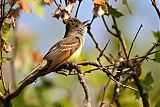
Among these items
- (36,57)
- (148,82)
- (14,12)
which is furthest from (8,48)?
(36,57)

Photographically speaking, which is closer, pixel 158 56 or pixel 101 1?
pixel 101 1

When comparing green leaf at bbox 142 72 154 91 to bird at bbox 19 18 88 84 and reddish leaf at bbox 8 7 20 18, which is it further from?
reddish leaf at bbox 8 7 20 18

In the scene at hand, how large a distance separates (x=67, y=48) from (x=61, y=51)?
195 millimetres

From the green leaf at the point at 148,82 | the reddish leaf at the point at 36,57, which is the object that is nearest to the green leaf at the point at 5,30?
the green leaf at the point at 148,82

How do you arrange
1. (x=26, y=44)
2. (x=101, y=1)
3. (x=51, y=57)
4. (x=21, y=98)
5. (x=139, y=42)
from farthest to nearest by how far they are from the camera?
(x=139, y=42)
(x=26, y=44)
(x=21, y=98)
(x=51, y=57)
(x=101, y=1)

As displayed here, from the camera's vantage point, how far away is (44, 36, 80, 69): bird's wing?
518cm

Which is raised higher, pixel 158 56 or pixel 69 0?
pixel 69 0

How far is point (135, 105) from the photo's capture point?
6.23 m

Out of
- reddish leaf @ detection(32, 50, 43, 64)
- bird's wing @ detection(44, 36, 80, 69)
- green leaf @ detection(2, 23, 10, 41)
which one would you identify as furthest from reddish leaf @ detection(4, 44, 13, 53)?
reddish leaf @ detection(32, 50, 43, 64)

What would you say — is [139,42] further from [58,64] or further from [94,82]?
[58,64]

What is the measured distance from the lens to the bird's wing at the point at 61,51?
5.18 metres

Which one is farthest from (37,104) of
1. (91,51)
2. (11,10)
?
(11,10)

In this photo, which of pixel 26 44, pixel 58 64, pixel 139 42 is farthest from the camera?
pixel 139 42

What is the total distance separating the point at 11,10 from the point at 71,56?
112 cm
